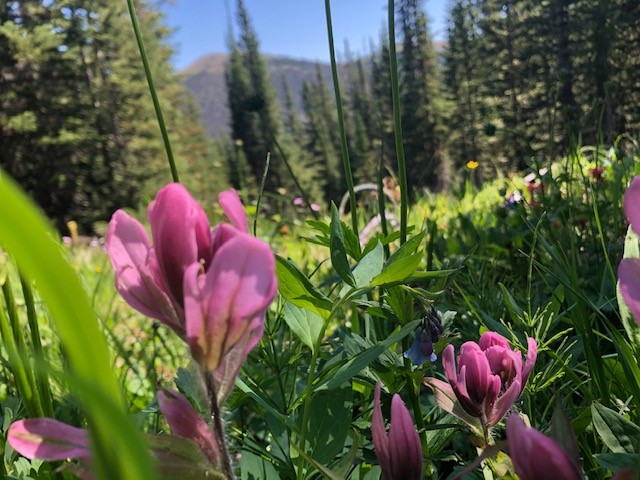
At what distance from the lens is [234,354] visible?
0.35 metres

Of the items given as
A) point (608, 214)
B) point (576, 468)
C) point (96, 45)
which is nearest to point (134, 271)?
point (576, 468)

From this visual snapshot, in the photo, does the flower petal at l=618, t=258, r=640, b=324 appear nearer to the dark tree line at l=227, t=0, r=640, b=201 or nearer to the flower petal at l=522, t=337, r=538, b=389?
the flower petal at l=522, t=337, r=538, b=389

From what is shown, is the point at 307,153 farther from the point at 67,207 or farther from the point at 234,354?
the point at 234,354

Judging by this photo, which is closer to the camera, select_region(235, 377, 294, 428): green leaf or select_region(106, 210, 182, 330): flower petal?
select_region(106, 210, 182, 330): flower petal

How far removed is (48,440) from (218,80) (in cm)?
17966

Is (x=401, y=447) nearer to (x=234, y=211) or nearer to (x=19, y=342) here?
(x=234, y=211)

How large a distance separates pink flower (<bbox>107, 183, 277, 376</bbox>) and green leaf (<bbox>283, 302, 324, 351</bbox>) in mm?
204

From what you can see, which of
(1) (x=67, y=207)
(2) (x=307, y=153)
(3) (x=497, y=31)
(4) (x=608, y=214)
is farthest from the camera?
(2) (x=307, y=153)

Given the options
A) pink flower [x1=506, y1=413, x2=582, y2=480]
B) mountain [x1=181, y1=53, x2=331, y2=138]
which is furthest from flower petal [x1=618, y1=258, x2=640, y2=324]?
mountain [x1=181, y1=53, x2=331, y2=138]

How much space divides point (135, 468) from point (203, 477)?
0.16 metres

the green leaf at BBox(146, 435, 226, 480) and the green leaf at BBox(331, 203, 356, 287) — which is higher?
the green leaf at BBox(331, 203, 356, 287)

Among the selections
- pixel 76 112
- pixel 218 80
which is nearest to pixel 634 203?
pixel 76 112

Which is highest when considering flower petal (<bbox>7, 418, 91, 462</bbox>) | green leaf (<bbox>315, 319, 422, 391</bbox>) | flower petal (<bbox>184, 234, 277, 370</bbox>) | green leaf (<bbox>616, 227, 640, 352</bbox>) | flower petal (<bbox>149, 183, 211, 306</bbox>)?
flower petal (<bbox>149, 183, 211, 306</bbox>)

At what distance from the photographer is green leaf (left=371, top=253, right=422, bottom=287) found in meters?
0.41
